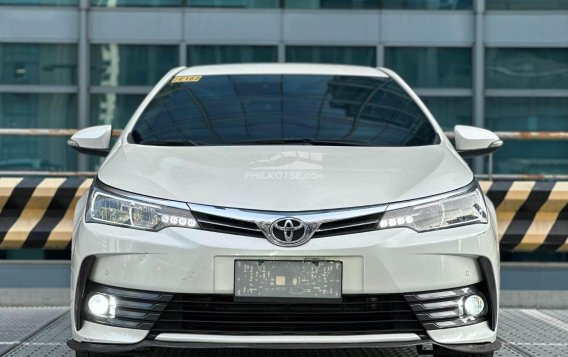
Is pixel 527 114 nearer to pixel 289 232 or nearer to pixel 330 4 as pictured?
pixel 330 4

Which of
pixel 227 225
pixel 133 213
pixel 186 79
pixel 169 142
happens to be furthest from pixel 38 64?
pixel 227 225

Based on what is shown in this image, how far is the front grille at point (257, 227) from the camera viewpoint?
3605 millimetres

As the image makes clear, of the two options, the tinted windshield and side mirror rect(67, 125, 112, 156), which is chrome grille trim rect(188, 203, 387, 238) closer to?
the tinted windshield

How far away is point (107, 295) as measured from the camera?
3.67 metres

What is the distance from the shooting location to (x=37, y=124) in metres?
16.6

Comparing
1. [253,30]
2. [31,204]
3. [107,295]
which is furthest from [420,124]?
[253,30]

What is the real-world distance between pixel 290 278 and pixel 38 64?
13901mm

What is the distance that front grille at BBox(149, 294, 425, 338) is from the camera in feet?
11.8

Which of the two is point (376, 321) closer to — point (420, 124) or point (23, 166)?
point (420, 124)

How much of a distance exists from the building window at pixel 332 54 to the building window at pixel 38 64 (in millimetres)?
4089

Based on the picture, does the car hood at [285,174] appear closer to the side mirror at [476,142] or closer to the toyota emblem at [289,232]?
the toyota emblem at [289,232]

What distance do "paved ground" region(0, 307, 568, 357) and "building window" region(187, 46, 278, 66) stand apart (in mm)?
10217

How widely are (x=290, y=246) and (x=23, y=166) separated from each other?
1347cm

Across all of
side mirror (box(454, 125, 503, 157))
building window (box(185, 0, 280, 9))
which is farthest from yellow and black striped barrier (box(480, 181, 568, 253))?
building window (box(185, 0, 280, 9))
